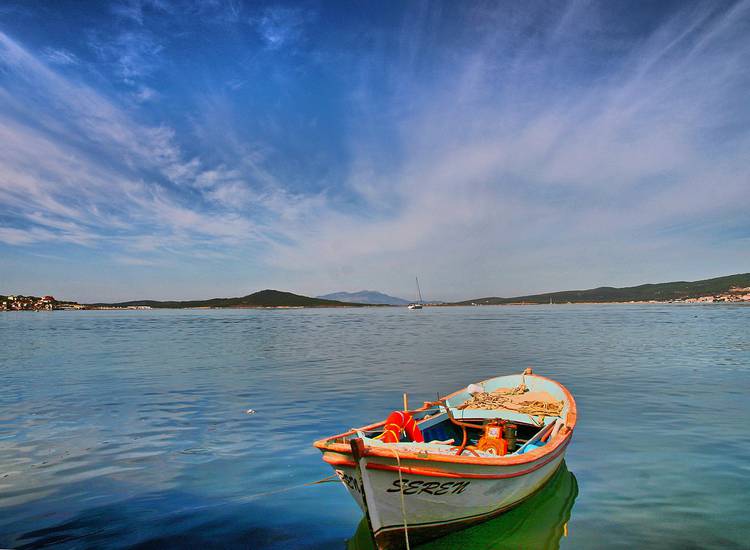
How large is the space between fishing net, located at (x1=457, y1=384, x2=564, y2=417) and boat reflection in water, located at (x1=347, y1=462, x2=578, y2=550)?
3.36m

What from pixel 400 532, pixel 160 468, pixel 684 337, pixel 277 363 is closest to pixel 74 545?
pixel 160 468

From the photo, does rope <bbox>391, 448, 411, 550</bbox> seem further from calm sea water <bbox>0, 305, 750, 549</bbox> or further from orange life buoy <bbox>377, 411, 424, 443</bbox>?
orange life buoy <bbox>377, 411, 424, 443</bbox>

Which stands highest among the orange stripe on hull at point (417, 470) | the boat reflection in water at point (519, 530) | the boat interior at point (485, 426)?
the orange stripe on hull at point (417, 470)

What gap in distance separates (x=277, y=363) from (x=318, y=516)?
1017 inches

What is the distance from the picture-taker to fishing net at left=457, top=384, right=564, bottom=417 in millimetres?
13961

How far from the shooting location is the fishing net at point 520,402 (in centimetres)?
1396

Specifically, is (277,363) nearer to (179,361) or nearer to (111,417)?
(179,361)

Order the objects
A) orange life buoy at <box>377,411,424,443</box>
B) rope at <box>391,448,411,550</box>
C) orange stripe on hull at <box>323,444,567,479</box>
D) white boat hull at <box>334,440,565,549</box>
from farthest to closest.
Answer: orange life buoy at <box>377,411,424,443</box> → white boat hull at <box>334,440,565,549</box> → orange stripe on hull at <box>323,444,567,479</box> → rope at <box>391,448,411,550</box>

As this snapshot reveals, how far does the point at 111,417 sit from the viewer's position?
715 inches

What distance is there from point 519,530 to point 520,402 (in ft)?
20.1

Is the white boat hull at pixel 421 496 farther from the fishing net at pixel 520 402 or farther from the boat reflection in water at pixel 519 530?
the fishing net at pixel 520 402

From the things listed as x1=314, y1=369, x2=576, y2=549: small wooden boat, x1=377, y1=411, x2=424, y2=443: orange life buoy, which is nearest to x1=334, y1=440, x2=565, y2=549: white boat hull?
x1=314, y1=369, x2=576, y2=549: small wooden boat

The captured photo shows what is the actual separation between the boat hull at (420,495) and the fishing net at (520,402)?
521 cm

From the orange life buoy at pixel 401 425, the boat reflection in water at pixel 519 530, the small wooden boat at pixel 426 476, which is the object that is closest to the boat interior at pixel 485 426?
the small wooden boat at pixel 426 476
